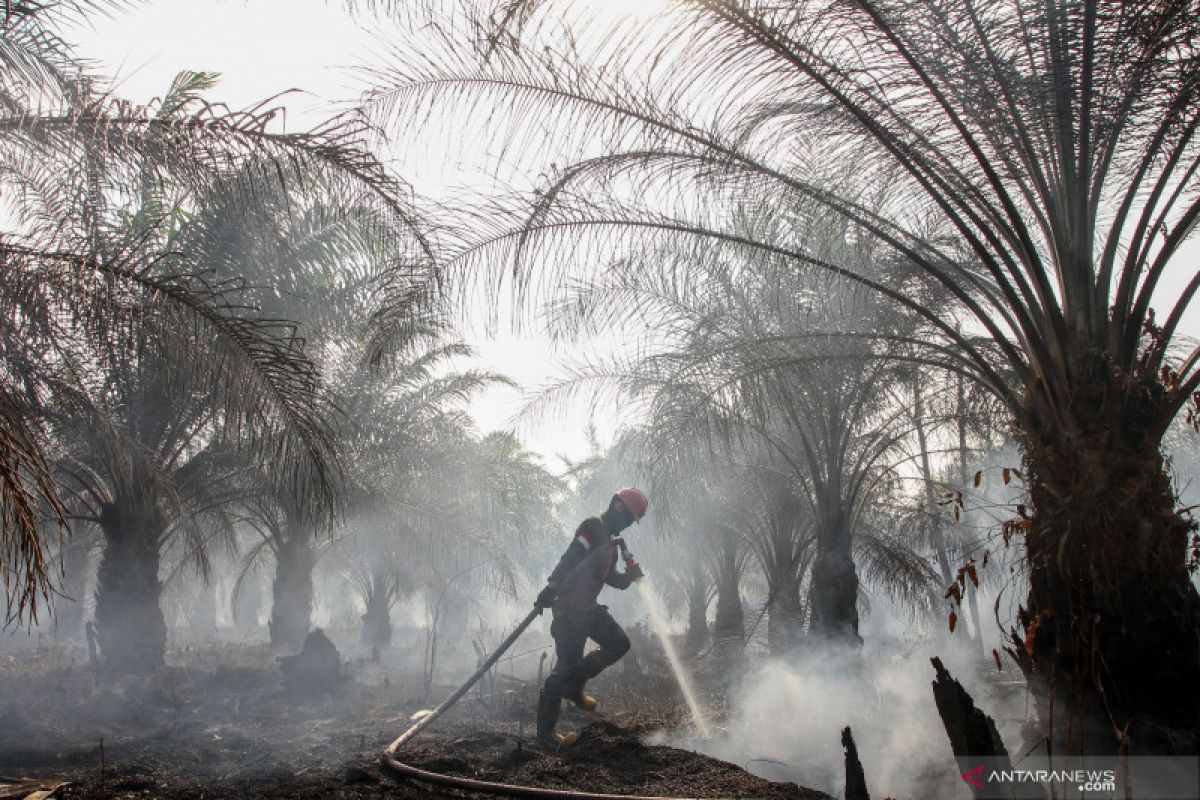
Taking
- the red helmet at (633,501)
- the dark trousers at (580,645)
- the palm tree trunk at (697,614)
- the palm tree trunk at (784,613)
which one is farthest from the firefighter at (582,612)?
the palm tree trunk at (697,614)

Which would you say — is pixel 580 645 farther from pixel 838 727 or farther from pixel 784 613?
pixel 784 613

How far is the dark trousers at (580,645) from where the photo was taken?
20.2ft

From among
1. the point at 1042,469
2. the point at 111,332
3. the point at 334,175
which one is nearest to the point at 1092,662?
the point at 1042,469

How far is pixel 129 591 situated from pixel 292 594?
15.7ft

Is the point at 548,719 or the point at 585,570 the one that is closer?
the point at 548,719

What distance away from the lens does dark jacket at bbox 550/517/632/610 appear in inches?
249

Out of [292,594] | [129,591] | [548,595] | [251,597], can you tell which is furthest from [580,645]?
[251,597]

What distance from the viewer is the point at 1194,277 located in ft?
14.2

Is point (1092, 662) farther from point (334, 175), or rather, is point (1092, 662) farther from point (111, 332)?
point (111, 332)

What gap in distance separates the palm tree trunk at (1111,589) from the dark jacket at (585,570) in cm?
308

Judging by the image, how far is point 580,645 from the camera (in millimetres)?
6324

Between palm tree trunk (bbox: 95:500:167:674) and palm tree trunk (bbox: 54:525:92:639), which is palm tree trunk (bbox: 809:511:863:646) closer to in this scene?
palm tree trunk (bbox: 95:500:167:674)

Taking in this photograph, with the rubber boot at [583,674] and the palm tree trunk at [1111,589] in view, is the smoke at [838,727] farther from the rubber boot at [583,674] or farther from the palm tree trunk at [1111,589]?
the palm tree trunk at [1111,589]

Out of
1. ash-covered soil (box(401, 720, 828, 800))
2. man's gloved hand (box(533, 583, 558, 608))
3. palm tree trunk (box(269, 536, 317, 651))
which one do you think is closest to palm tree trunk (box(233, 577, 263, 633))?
palm tree trunk (box(269, 536, 317, 651))
